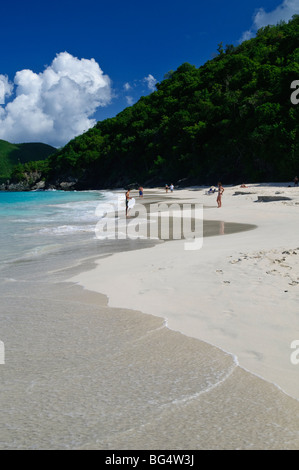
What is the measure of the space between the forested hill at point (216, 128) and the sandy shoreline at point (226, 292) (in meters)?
38.5

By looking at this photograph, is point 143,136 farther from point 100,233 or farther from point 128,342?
point 128,342

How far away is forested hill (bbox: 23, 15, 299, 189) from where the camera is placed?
46.0 m

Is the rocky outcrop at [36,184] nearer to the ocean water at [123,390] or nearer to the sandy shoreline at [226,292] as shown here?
the sandy shoreline at [226,292]

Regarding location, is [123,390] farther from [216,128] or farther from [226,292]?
[216,128]

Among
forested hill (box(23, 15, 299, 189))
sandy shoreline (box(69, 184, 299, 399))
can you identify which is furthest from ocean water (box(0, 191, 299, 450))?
forested hill (box(23, 15, 299, 189))

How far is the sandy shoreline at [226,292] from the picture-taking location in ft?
11.0

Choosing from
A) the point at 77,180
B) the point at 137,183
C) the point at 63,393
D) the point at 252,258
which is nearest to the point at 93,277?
the point at 252,258

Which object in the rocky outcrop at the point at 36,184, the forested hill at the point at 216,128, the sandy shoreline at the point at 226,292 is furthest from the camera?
the rocky outcrop at the point at 36,184

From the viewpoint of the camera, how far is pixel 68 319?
168 inches

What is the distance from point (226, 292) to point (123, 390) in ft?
8.97

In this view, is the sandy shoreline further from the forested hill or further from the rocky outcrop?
the rocky outcrop

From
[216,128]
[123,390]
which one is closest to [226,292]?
[123,390]

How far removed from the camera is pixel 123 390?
8.63 feet

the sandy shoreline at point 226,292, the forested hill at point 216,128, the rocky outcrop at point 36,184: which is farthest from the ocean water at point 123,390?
the rocky outcrop at point 36,184
